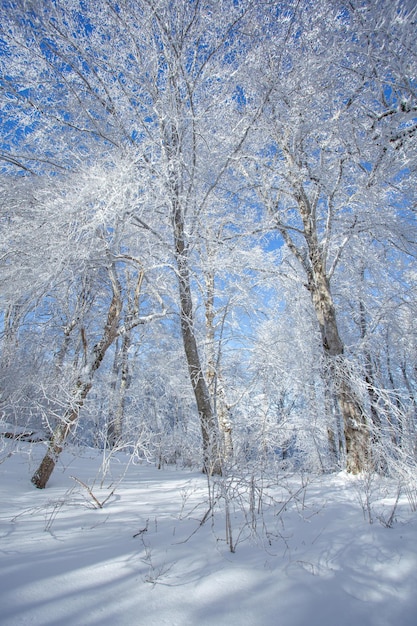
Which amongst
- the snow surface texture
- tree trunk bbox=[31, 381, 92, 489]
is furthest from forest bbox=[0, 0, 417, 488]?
the snow surface texture

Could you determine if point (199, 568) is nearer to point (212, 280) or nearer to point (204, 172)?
point (204, 172)

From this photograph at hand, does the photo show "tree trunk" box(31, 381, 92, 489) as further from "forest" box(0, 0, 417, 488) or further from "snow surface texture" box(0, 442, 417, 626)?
"snow surface texture" box(0, 442, 417, 626)

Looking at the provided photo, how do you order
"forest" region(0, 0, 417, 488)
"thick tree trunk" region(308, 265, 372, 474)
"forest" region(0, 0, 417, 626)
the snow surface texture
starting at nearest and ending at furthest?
the snow surface texture < "forest" region(0, 0, 417, 626) < "forest" region(0, 0, 417, 488) < "thick tree trunk" region(308, 265, 372, 474)

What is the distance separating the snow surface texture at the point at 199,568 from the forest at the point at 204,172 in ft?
2.54

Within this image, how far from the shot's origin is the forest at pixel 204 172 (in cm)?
401

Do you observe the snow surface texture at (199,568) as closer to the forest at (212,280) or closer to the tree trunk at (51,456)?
the forest at (212,280)

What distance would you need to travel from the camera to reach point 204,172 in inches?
233

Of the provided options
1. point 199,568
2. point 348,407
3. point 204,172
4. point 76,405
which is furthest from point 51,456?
point 204,172

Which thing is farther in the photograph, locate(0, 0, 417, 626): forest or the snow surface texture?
locate(0, 0, 417, 626): forest

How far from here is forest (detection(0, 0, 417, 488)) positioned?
4012 millimetres

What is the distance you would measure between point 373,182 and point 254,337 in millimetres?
3529

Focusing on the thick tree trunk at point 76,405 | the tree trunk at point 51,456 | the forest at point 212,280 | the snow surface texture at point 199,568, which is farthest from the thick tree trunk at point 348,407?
the tree trunk at point 51,456

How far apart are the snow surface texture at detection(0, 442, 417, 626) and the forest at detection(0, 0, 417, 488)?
0.77 meters

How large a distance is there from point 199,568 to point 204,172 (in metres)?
5.82
